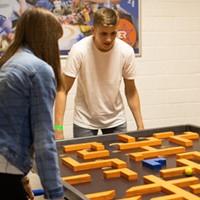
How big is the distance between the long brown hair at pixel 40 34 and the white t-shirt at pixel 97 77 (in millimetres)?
1202

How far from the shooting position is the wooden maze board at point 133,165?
1764 mm

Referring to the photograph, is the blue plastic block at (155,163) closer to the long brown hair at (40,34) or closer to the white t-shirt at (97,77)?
the long brown hair at (40,34)

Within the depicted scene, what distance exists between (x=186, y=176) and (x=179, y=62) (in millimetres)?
2407

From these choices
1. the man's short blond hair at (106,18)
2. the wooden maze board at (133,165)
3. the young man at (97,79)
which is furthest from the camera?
the young man at (97,79)

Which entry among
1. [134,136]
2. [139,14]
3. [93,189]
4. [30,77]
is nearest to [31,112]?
[30,77]

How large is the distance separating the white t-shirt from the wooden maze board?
0.33 meters

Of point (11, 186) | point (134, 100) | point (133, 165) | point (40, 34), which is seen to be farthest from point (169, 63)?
point (11, 186)

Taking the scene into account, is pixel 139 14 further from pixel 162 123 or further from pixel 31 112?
pixel 31 112

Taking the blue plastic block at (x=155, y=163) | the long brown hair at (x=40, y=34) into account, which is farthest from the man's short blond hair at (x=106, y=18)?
the long brown hair at (x=40, y=34)

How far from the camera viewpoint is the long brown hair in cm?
167

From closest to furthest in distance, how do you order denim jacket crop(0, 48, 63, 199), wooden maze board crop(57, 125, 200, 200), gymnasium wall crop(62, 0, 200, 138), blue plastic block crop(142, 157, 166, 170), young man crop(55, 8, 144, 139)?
denim jacket crop(0, 48, 63, 199) < wooden maze board crop(57, 125, 200, 200) < blue plastic block crop(142, 157, 166, 170) < young man crop(55, 8, 144, 139) < gymnasium wall crop(62, 0, 200, 138)

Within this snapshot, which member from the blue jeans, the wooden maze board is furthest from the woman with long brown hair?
the blue jeans

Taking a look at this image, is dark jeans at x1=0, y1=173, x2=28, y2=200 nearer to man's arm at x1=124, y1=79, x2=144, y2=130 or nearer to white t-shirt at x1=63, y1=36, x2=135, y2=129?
white t-shirt at x1=63, y1=36, x2=135, y2=129

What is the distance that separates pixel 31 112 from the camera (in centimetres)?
161
